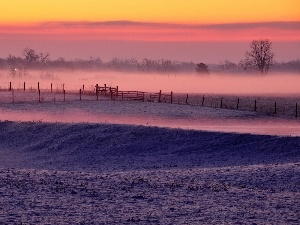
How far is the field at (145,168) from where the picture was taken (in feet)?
60.0

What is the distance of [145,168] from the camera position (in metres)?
32.6

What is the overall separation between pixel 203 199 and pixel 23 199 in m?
5.11

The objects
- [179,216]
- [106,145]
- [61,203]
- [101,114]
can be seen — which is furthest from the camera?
[101,114]

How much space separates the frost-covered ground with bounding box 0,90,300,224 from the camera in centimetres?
1825

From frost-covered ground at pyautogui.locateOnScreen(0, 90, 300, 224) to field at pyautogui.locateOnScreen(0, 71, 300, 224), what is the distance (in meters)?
0.03

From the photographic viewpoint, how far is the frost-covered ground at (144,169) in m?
18.2

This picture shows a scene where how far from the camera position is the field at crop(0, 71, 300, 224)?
18281 millimetres

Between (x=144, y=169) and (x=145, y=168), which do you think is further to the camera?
(x=145, y=168)

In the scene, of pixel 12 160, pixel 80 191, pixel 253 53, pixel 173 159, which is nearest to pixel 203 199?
pixel 80 191

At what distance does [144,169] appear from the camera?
31953mm

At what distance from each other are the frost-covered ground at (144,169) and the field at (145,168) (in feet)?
0.11

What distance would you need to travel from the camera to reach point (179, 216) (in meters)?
17.8

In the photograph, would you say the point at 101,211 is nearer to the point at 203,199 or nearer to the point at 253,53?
the point at 203,199

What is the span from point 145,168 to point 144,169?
2.11 ft
